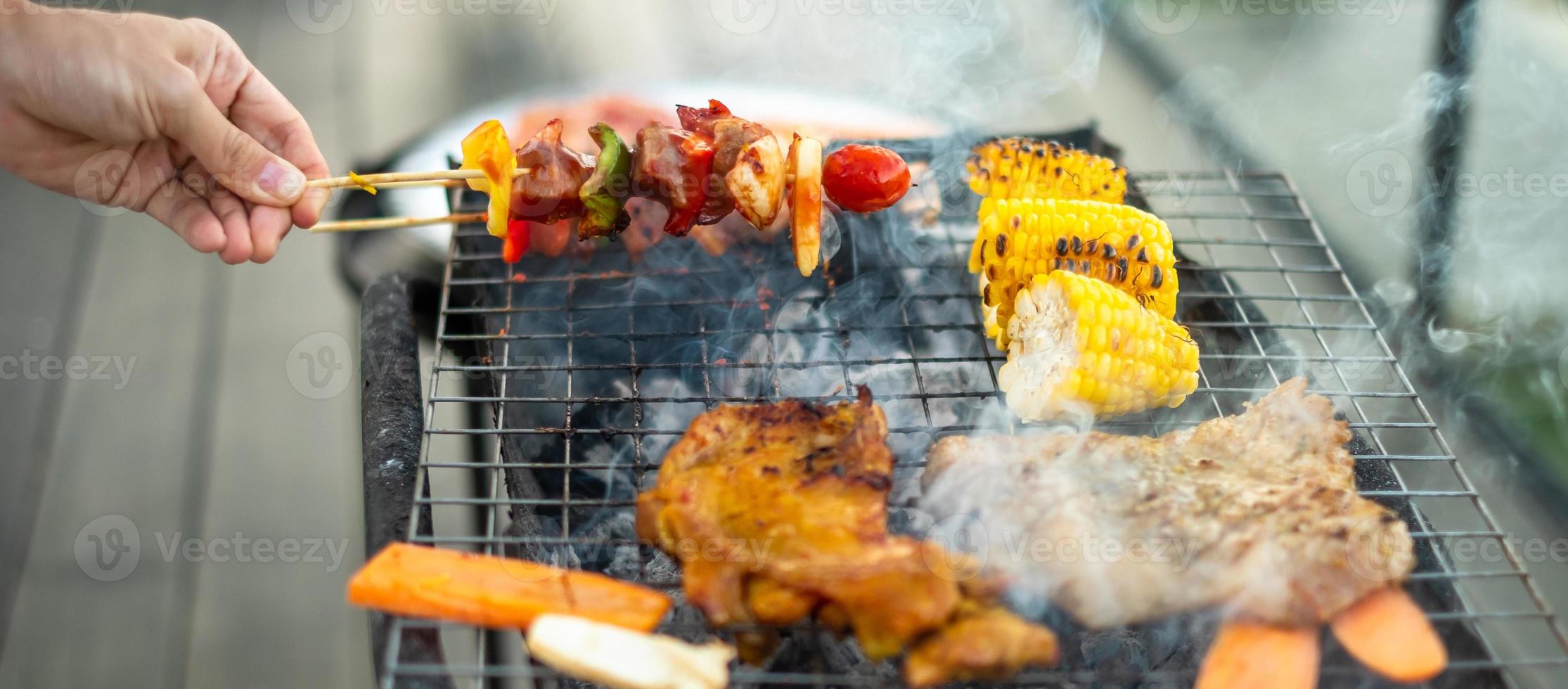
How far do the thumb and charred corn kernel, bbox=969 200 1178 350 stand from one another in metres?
2.25

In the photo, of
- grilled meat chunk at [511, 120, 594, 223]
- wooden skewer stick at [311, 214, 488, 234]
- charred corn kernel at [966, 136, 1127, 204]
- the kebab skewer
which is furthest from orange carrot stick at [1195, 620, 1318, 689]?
wooden skewer stick at [311, 214, 488, 234]

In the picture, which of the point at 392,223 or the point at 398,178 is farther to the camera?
the point at 392,223

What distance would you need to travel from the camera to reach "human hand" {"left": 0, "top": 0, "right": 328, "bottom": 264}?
290 centimetres

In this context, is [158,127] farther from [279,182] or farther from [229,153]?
[279,182]

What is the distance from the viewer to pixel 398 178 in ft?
9.64

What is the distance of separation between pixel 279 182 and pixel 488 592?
160 centimetres

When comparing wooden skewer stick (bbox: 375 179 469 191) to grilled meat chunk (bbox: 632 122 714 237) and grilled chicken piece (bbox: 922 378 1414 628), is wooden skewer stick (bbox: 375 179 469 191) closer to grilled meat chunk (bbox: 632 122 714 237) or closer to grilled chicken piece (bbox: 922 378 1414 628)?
grilled meat chunk (bbox: 632 122 714 237)

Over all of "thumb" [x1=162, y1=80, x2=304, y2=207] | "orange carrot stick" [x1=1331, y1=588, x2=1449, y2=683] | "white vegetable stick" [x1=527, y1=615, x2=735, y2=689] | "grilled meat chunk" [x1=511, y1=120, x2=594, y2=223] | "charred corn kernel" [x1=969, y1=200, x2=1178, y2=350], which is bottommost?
"orange carrot stick" [x1=1331, y1=588, x2=1449, y2=683]

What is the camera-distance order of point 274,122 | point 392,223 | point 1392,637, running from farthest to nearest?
1. point 274,122
2. point 392,223
3. point 1392,637

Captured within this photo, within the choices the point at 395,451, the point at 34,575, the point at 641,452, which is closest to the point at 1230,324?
the point at 641,452

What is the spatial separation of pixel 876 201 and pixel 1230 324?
1234 millimetres

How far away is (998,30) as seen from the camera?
799 centimetres

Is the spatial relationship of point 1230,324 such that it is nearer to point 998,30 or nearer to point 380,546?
point 380,546

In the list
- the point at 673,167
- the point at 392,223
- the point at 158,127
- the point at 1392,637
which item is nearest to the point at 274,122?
Answer: the point at 158,127
